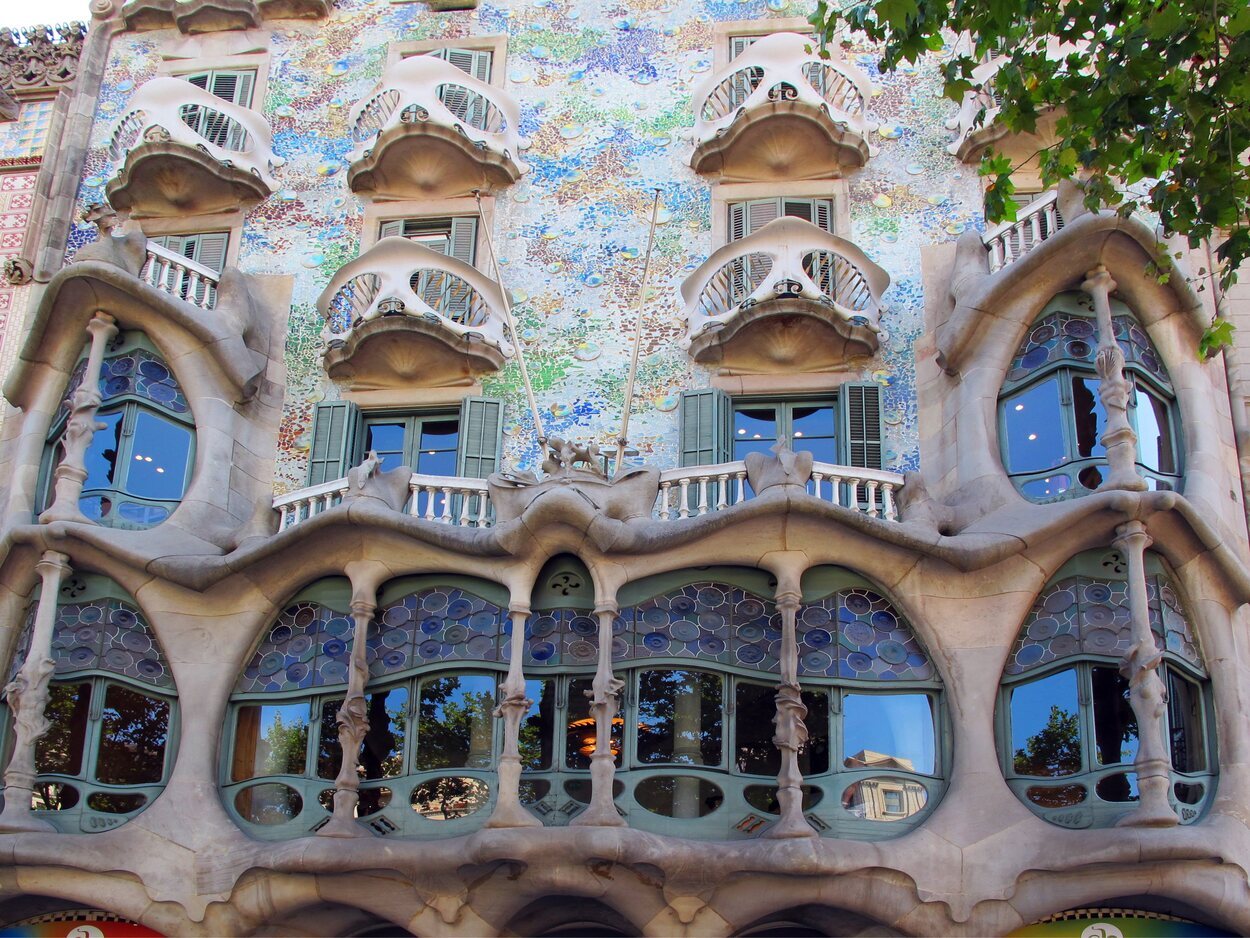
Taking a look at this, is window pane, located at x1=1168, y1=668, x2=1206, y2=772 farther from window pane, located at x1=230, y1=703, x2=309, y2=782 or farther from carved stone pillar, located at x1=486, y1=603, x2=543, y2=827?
window pane, located at x1=230, y1=703, x2=309, y2=782

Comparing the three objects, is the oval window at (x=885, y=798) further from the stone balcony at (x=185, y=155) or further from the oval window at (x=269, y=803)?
the stone balcony at (x=185, y=155)

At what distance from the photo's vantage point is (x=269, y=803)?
16.5 m

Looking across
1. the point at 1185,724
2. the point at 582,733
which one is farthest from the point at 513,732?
the point at 1185,724

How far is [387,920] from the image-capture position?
15789mm

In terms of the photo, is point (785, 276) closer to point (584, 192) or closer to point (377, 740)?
point (584, 192)

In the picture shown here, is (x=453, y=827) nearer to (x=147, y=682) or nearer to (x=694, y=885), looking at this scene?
(x=694, y=885)

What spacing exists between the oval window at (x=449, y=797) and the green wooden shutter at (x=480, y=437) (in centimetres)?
379

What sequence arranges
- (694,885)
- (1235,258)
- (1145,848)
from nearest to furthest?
(1235,258), (1145,848), (694,885)

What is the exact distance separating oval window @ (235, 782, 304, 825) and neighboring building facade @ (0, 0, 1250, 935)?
0.05 metres

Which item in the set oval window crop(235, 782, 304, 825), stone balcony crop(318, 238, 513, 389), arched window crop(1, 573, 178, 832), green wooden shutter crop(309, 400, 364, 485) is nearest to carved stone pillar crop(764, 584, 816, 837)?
oval window crop(235, 782, 304, 825)

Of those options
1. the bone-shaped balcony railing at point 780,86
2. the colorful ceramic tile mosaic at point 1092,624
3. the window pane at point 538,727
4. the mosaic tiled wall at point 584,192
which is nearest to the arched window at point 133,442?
the mosaic tiled wall at point 584,192

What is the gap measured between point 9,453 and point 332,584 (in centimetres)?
461

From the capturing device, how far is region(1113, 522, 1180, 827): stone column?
1443 centimetres

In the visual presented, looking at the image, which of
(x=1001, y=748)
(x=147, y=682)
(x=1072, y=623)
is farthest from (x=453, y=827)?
(x=1072, y=623)
